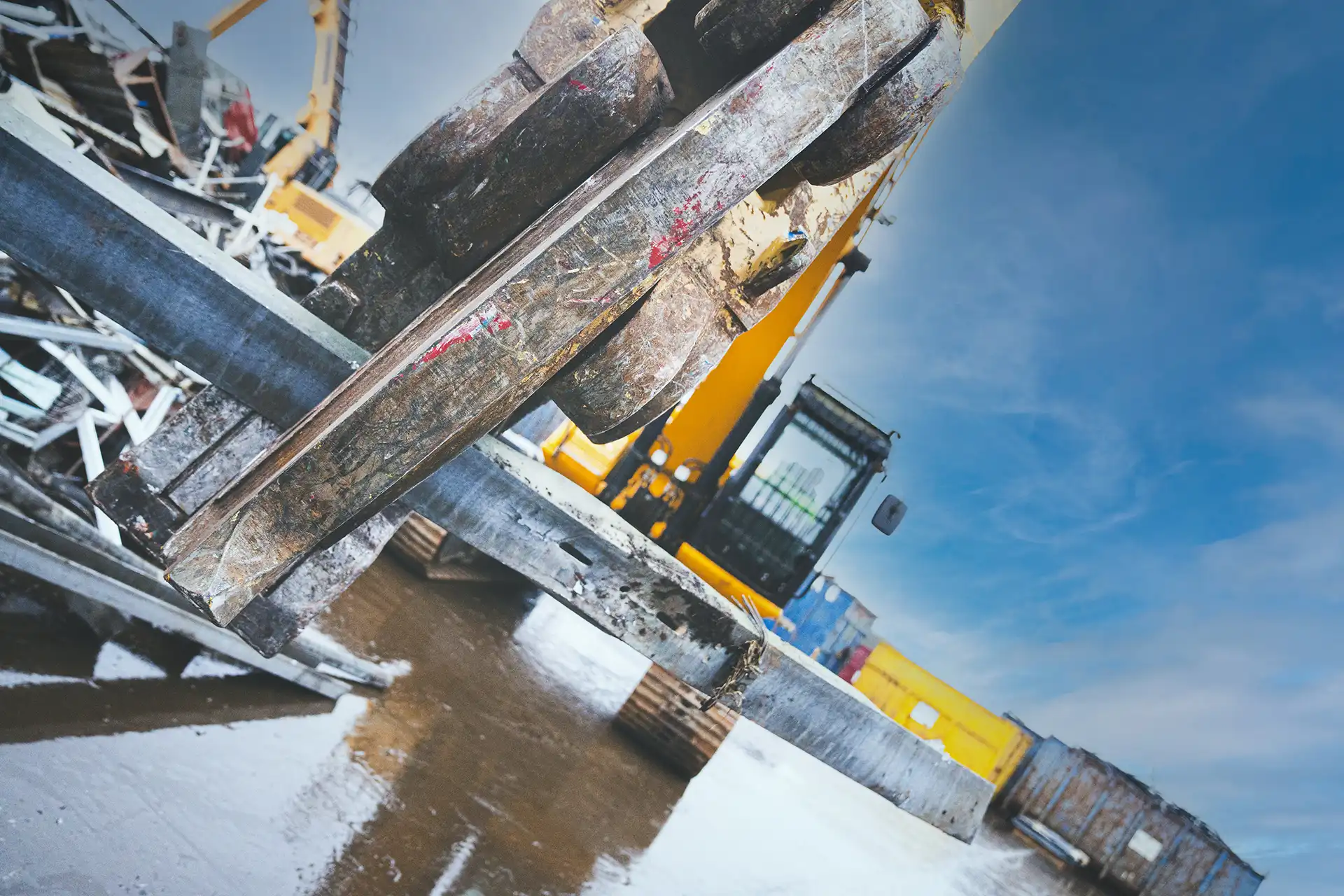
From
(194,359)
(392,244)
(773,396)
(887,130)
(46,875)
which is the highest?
(773,396)

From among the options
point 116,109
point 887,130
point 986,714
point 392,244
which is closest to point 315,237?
point 116,109

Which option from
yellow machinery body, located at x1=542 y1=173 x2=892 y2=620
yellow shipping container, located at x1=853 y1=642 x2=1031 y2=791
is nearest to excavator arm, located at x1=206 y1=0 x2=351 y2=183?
yellow machinery body, located at x1=542 y1=173 x2=892 y2=620

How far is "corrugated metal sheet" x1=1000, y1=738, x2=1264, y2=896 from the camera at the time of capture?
1273cm

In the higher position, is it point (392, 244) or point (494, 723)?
point (392, 244)

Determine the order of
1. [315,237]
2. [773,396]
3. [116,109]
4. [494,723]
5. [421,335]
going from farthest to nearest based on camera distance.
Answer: [315,237]
[773,396]
[116,109]
[494,723]
[421,335]

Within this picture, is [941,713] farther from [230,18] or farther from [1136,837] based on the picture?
[230,18]

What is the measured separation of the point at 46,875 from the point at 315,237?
13056mm

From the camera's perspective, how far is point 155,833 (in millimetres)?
2262

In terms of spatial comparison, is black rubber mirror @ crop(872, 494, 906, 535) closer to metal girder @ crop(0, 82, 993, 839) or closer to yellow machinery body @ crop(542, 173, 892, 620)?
yellow machinery body @ crop(542, 173, 892, 620)

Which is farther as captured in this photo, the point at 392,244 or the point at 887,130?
the point at 392,244

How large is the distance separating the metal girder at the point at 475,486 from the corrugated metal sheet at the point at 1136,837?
43.1 ft

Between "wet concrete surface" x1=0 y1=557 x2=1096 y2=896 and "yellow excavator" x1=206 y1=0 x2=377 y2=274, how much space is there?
14.4 feet

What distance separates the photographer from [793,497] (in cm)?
827

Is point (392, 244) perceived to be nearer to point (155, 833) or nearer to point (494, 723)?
point (155, 833)
